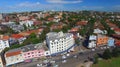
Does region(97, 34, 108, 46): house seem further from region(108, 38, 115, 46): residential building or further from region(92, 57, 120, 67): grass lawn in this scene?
region(92, 57, 120, 67): grass lawn

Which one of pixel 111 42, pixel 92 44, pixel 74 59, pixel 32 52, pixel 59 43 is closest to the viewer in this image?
pixel 74 59

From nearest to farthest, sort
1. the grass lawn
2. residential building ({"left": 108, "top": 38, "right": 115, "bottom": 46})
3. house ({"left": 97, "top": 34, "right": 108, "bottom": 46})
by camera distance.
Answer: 1. the grass lawn
2. residential building ({"left": 108, "top": 38, "right": 115, "bottom": 46})
3. house ({"left": 97, "top": 34, "right": 108, "bottom": 46})

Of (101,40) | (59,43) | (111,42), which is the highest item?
(59,43)

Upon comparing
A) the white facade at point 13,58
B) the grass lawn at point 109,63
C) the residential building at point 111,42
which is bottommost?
the grass lawn at point 109,63

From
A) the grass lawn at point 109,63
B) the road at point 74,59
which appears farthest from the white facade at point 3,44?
the grass lawn at point 109,63

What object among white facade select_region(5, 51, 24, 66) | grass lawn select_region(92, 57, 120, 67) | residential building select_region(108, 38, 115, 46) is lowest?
grass lawn select_region(92, 57, 120, 67)

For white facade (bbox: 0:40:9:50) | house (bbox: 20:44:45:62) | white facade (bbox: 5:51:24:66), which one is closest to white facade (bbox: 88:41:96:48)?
house (bbox: 20:44:45:62)

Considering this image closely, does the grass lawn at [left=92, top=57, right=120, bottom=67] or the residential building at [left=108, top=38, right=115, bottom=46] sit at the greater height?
the residential building at [left=108, top=38, right=115, bottom=46]

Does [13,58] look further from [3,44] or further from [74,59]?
[74,59]

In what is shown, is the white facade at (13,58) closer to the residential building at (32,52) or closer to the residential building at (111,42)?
the residential building at (32,52)

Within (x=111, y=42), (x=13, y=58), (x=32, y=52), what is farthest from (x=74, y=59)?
(x=13, y=58)
